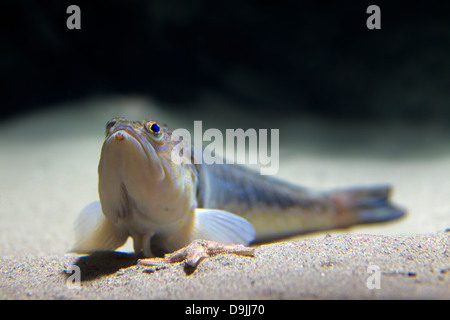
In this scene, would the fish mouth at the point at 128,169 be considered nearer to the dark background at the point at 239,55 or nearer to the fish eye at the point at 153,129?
the fish eye at the point at 153,129

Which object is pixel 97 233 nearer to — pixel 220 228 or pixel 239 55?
pixel 220 228

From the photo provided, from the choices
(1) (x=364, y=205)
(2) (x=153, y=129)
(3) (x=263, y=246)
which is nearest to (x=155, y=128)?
(2) (x=153, y=129)

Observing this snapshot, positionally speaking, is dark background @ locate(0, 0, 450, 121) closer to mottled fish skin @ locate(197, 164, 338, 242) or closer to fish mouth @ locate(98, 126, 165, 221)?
mottled fish skin @ locate(197, 164, 338, 242)

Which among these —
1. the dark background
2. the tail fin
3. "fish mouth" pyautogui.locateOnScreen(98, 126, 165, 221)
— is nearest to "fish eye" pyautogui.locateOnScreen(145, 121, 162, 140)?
"fish mouth" pyautogui.locateOnScreen(98, 126, 165, 221)

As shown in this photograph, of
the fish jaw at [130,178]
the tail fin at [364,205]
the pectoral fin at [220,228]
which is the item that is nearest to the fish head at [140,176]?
the fish jaw at [130,178]

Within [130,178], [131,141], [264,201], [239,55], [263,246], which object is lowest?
[263,246]
